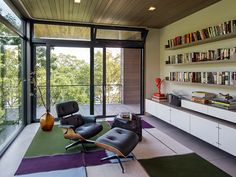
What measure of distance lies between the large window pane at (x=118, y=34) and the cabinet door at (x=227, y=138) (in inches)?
149

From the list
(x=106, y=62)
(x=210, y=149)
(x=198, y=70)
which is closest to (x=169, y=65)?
(x=198, y=70)

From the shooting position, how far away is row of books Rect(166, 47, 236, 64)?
349cm

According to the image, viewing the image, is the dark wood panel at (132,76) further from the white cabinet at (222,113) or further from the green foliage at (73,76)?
the white cabinet at (222,113)

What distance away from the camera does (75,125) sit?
3643 millimetres

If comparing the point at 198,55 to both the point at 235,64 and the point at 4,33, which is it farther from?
the point at 4,33

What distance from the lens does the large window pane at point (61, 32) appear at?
5.31 metres

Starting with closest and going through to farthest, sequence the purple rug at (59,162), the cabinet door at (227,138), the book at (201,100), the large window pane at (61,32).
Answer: the purple rug at (59,162), the cabinet door at (227,138), the book at (201,100), the large window pane at (61,32)

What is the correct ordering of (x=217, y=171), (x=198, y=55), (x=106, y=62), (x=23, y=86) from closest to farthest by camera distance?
(x=217, y=171) → (x=198, y=55) → (x=23, y=86) → (x=106, y=62)

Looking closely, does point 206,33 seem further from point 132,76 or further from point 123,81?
point 123,81

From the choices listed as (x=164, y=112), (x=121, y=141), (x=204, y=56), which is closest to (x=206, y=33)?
(x=204, y=56)

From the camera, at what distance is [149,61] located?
20.2 feet

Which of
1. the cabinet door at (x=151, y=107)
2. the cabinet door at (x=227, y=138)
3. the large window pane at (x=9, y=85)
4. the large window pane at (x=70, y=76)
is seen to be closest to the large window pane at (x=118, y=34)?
the large window pane at (x=70, y=76)

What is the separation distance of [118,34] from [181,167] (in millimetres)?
4218

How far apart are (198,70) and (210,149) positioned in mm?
1827
